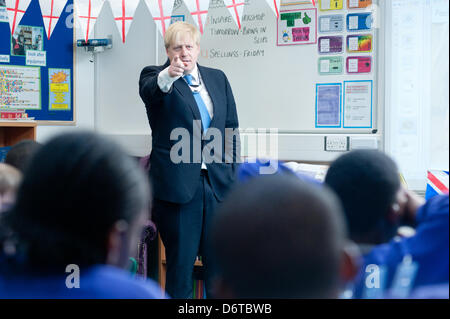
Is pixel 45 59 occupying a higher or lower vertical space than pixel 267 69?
higher

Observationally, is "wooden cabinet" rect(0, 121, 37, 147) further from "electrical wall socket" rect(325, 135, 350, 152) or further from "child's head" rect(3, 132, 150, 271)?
"child's head" rect(3, 132, 150, 271)

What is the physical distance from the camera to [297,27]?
8.58ft

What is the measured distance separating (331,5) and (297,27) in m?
0.20

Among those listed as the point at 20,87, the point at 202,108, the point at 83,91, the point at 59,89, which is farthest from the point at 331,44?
the point at 20,87

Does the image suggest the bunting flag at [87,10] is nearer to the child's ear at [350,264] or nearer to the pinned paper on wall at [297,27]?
the pinned paper on wall at [297,27]

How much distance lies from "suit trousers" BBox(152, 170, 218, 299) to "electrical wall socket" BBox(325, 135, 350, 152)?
77cm

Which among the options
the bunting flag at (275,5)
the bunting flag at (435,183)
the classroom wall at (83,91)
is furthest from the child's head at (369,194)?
the classroom wall at (83,91)

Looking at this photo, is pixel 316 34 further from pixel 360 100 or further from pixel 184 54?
pixel 184 54

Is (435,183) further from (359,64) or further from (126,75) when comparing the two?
(126,75)

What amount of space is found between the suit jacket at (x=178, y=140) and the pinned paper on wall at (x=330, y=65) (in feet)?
2.17

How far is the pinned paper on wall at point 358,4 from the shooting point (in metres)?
2.46

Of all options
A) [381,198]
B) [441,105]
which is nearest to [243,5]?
[441,105]

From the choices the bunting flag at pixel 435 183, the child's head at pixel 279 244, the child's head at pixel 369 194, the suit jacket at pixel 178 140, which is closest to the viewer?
the child's head at pixel 279 244

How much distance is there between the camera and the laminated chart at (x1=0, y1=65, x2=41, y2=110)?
9.79ft
